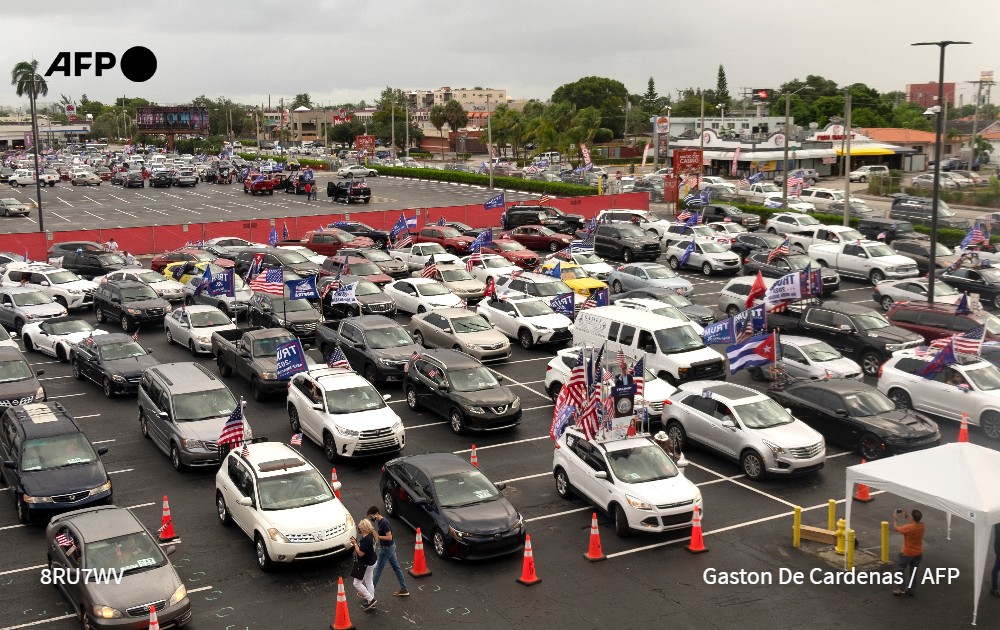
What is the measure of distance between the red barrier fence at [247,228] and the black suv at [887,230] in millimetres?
16612

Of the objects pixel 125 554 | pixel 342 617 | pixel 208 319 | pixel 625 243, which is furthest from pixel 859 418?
pixel 625 243

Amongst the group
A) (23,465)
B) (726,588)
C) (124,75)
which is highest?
(124,75)

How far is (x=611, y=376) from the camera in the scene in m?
20.3

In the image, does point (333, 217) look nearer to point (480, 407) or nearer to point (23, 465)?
point (480, 407)

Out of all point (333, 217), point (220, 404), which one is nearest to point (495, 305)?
point (220, 404)

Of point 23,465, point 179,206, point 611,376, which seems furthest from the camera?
point 179,206

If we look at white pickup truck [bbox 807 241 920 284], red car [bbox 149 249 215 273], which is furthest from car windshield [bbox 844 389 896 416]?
red car [bbox 149 249 215 273]

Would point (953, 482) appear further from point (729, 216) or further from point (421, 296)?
point (729, 216)

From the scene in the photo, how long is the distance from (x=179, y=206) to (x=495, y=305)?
1918 inches

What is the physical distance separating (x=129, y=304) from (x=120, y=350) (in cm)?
712

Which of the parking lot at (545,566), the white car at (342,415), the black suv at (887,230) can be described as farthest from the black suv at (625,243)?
the white car at (342,415)

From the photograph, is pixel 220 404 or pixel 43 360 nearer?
pixel 220 404

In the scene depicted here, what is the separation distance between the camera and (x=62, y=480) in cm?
1828

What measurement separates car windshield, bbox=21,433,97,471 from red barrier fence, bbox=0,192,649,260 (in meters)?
30.4
